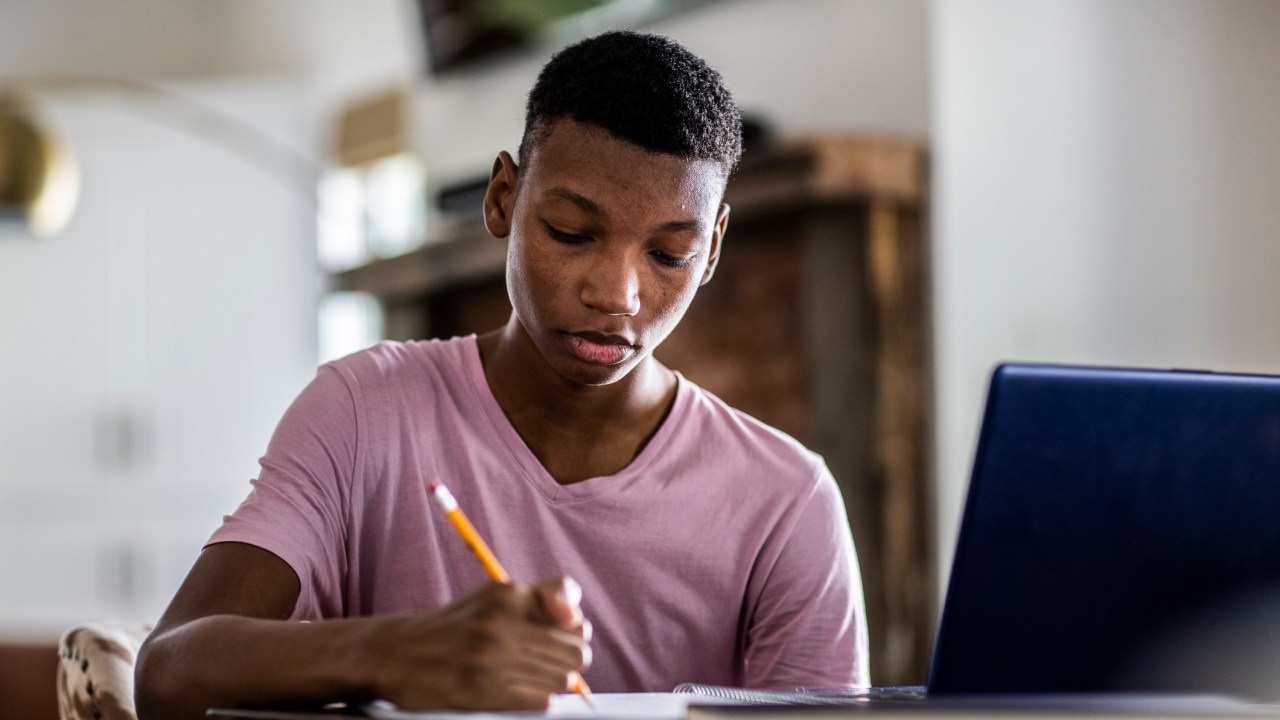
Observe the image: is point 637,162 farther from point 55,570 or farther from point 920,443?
point 55,570

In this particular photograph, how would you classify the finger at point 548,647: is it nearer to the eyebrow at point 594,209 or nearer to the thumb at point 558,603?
the thumb at point 558,603

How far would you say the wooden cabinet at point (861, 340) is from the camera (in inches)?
96.0

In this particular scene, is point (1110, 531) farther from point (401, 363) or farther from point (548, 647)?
point (401, 363)

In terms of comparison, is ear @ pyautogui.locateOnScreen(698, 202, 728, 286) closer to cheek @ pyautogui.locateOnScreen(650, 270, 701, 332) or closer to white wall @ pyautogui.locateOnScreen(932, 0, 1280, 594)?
cheek @ pyautogui.locateOnScreen(650, 270, 701, 332)

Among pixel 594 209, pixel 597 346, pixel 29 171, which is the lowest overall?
pixel 597 346

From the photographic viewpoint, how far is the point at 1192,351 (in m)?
2.35

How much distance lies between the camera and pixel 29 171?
10.0ft

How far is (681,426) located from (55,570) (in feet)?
12.6

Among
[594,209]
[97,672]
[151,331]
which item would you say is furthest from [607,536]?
[151,331]

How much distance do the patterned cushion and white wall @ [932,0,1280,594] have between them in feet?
5.26

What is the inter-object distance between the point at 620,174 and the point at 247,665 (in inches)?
17.6

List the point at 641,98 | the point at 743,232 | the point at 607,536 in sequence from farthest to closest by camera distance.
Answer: the point at 743,232 < the point at 607,536 < the point at 641,98

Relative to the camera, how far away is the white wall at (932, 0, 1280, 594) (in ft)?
7.82

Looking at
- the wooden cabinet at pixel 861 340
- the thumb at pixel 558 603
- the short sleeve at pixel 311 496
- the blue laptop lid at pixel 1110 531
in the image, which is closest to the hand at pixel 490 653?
the thumb at pixel 558 603
